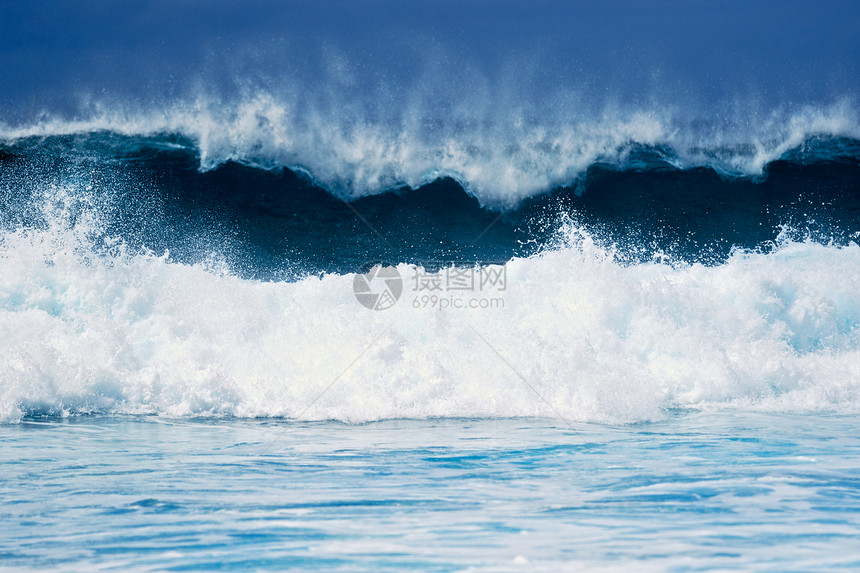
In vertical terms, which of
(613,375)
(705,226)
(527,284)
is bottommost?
(613,375)

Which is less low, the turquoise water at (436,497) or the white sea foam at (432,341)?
the white sea foam at (432,341)

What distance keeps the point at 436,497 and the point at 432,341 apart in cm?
349

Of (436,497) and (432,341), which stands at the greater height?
(432,341)

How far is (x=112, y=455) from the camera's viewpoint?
4602 millimetres

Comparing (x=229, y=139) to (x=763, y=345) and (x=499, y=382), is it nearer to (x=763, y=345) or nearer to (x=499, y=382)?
(x=499, y=382)

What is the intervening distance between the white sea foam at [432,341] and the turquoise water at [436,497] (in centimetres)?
66

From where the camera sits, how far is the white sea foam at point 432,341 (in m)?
6.14

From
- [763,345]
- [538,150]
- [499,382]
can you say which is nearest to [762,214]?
[538,150]

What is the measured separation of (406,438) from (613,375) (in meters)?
2.15

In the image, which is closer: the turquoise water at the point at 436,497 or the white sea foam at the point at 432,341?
the turquoise water at the point at 436,497

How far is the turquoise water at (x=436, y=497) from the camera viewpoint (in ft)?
9.31

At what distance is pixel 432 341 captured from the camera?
7066 millimetres

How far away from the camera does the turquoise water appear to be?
2.84 metres

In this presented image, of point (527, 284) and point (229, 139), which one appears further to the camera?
point (229, 139)
